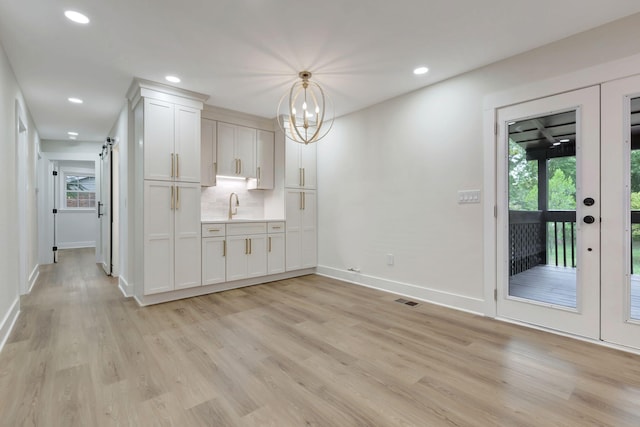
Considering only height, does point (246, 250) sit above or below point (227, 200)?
below

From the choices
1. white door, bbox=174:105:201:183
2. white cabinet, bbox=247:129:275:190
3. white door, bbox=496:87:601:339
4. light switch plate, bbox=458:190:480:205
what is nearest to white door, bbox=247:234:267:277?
white cabinet, bbox=247:129:275:190

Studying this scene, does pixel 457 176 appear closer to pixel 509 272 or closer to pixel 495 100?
pixel 495 100

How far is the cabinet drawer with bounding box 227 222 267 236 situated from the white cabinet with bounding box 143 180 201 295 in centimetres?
45

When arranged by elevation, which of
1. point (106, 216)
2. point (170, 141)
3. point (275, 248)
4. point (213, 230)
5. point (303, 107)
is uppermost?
point (303, 107)

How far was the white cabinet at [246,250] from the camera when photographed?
166 inches

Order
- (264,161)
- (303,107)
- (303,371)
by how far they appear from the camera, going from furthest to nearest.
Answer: (264,161) → (303,107) → (303,371)

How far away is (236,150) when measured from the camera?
4.63 metres

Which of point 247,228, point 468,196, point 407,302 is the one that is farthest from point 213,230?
point 468,196

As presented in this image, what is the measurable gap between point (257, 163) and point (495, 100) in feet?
10.9

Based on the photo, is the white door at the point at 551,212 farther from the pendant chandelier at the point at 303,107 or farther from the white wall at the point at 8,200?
the white wall at the point at 8,200

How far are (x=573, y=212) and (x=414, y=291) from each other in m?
1.80

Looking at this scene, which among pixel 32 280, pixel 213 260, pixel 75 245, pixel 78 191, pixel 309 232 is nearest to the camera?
pixel 213 260

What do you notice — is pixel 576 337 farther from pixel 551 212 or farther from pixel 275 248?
pixel 275 248

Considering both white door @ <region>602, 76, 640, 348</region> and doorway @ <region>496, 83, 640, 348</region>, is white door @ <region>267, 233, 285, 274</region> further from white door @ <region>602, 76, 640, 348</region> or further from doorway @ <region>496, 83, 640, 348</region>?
white door @ <region>602, 76, 640, 348</region>
